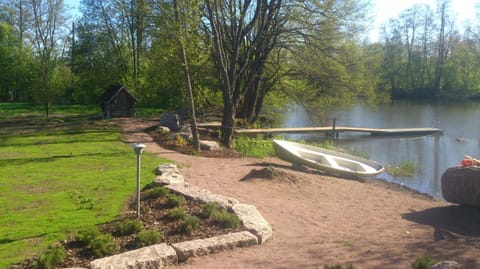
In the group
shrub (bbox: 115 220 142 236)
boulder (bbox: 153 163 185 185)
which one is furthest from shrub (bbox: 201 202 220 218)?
boulder (bbox: 153 163 185 185)

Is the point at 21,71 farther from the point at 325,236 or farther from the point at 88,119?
the point at 325,236

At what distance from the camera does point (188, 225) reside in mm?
5910

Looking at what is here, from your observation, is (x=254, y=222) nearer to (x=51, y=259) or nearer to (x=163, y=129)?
(x=51, y=259)

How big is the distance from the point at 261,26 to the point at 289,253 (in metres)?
14.7

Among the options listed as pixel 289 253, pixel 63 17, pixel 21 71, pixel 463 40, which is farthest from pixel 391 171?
pixel 463 40

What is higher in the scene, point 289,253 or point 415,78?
point 415,78

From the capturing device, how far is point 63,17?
30.0m

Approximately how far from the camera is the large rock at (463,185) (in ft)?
27.2

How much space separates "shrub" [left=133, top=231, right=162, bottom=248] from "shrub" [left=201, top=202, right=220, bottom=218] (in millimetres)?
1038

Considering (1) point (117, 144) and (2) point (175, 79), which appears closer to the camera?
(1) point (117, 144)

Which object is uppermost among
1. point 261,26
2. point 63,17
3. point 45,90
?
point 63,17

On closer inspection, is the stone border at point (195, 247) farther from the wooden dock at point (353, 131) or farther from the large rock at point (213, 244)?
the wooden dock at point (353, 131)

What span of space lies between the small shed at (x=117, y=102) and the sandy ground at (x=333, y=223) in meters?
12.4

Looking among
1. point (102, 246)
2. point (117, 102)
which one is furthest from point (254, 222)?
point (117, 102)
